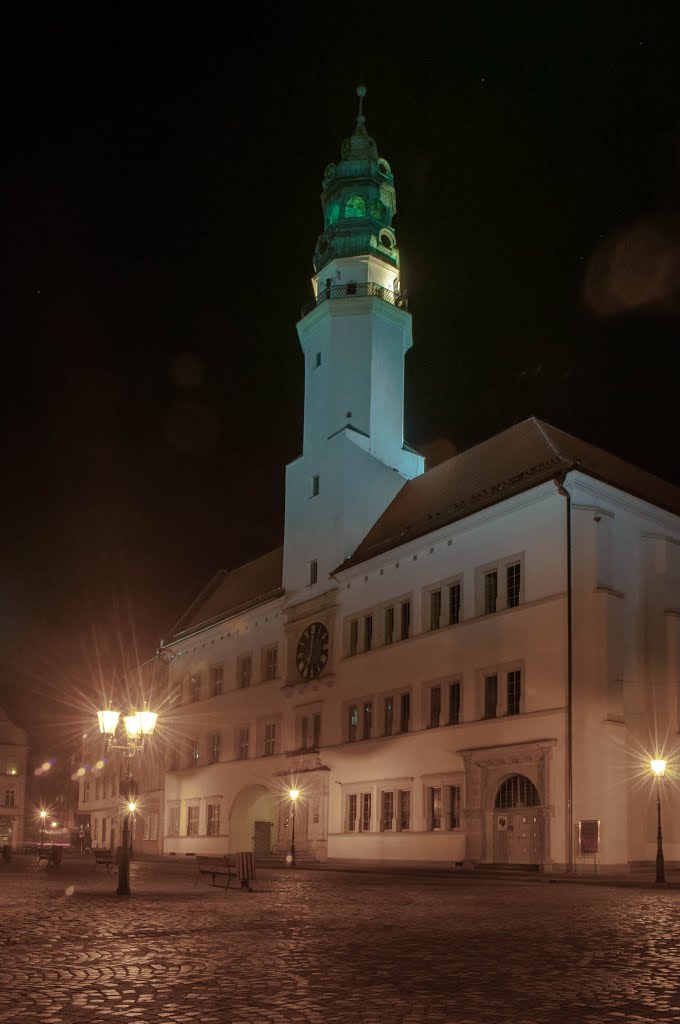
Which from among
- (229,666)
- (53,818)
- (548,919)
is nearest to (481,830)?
(548,919)

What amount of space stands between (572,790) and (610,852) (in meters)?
1.90

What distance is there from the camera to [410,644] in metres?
39.1

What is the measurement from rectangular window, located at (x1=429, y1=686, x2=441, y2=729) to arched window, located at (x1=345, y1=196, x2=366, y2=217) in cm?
2392

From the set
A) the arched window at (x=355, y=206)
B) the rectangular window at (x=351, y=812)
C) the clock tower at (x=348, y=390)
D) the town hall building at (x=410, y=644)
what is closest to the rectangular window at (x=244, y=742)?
the town hall building at (x=410, y=644)

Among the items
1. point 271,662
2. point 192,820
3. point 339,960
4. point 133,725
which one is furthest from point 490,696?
point 339,960

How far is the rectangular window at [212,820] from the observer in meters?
51.4

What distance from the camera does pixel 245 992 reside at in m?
8.88

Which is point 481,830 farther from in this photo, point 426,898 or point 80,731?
point 80,731

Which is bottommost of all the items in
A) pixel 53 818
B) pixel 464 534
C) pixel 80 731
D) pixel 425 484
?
pixel 53 818

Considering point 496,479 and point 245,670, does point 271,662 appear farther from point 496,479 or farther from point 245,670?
point 496,479

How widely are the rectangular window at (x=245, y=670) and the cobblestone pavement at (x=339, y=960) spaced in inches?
1247

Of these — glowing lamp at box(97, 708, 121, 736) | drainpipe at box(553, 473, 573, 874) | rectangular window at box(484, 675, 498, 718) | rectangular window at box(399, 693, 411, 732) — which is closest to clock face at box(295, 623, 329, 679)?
rectangular window at box(399, 693, 411, 732)

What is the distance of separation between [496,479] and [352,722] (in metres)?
11.2

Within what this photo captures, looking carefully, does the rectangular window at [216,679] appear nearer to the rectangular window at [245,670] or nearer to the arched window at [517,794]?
the rectangular window at [245,670]
